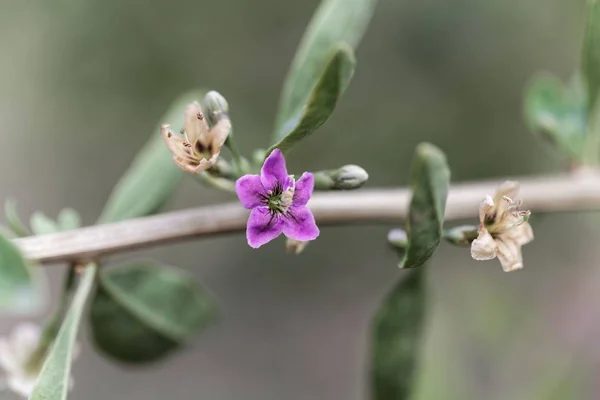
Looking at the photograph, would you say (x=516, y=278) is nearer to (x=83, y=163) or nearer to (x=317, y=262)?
(x=317, y=262)

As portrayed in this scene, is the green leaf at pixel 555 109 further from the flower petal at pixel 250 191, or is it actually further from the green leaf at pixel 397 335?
the flower petal at pixel 250 191

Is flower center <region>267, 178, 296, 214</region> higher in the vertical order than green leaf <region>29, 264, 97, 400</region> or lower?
higher

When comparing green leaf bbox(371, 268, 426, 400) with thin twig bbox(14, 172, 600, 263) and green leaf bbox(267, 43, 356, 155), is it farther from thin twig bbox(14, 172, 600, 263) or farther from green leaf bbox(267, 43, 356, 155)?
green leaf bbox(267, 43, 356, 155)

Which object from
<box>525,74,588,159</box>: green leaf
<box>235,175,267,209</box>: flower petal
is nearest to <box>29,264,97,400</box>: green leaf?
<box>235,175,267,209</box>: flower petal

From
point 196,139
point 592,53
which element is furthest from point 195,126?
point 592,53

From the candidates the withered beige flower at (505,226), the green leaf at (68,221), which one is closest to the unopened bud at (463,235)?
the withered beige flower at (505,226)

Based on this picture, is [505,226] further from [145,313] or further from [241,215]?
[145,313]
